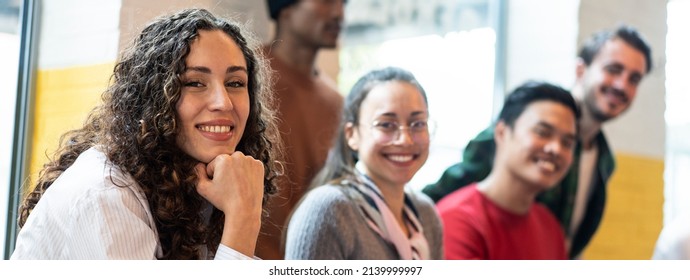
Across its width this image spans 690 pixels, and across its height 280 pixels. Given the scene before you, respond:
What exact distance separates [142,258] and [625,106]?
1.85 meters

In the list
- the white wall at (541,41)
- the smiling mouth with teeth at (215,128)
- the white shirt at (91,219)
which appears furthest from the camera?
the white wall at (541,41)

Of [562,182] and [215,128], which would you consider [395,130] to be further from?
[562,182]

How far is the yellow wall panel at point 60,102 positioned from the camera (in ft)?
4.59

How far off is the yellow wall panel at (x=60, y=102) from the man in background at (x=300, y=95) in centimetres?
36

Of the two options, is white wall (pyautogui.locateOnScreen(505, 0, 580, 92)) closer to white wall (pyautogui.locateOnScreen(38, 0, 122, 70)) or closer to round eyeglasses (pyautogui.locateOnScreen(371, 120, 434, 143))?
round eyeglasses (pyautogui.locateOnScreen(371, 120, 434, 143))

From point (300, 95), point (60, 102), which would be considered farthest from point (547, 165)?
point (60, 102)

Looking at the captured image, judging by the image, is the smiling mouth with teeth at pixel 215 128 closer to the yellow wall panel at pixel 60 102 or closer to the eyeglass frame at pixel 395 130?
the yellow wall panel at pixel 60 102

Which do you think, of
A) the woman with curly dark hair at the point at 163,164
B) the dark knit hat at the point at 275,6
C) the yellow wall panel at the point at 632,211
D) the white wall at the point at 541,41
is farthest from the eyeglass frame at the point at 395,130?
the yellow wall panel at the point at 632,211

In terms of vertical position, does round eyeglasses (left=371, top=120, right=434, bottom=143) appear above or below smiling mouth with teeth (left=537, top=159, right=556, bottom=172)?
above

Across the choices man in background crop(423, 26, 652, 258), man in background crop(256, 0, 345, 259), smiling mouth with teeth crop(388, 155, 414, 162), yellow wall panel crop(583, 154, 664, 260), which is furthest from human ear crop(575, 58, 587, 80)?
smiling mouth with teeth crop(388, 155, 414, 162)

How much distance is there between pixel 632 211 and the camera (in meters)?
2.81

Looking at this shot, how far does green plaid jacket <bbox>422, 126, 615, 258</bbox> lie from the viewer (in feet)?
7.80

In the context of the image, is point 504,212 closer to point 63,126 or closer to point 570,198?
point 570,198
